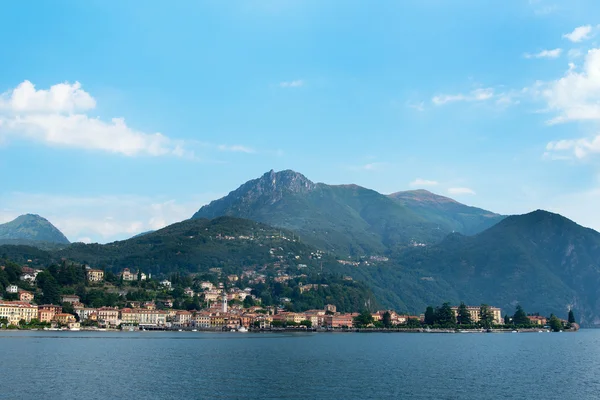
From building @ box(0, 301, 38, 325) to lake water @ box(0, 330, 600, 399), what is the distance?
213 ft

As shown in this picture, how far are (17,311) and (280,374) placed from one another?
390 ft

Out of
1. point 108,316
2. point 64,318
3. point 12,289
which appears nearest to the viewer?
point 64,318

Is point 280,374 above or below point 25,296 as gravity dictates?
below

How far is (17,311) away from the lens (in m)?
169

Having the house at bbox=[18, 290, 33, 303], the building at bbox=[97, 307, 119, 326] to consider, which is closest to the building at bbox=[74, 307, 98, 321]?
the building at bbox=[97, 307, 119, 326]

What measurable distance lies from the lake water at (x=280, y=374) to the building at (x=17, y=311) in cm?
6492

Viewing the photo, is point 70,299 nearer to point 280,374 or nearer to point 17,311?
point 17,311

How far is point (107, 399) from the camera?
5362cm

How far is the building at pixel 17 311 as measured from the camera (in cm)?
16462

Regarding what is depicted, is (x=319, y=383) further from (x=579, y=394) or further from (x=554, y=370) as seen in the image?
(x=554, y=370)

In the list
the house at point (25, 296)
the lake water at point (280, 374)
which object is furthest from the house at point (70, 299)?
the lake water at point (280, 374)

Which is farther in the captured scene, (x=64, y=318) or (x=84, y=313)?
(x=84, y=313)

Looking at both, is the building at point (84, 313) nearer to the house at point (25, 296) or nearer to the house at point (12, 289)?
the house at point (25, 296)

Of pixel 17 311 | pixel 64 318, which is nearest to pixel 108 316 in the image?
pixel 64 318
